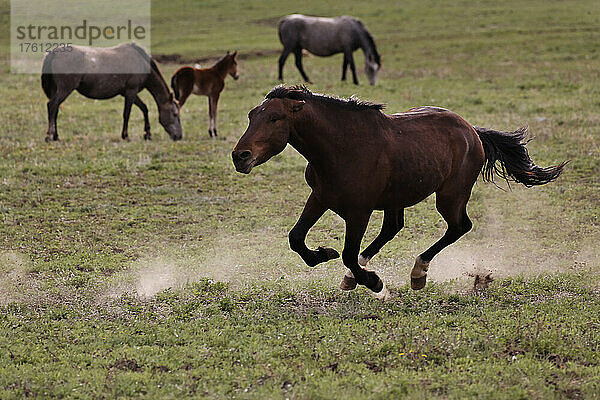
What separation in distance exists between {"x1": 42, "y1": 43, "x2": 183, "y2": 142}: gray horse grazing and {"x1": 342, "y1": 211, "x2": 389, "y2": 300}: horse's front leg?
10068 millimetres

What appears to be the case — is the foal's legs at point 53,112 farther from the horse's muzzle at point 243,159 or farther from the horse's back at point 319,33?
the horse's back at point 319,33

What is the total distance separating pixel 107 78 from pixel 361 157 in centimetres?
1114

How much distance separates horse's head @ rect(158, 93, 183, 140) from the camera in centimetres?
1644

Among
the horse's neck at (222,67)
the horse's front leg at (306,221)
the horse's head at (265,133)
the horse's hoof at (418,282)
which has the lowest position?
the horse's neck at (222,67)

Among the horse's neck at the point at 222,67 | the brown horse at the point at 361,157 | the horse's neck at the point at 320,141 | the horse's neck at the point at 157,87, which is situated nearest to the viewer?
the brown horse at the point at 361,157

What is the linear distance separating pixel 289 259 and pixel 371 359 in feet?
10.2

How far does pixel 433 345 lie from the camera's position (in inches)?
245

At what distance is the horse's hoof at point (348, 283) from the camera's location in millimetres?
7512

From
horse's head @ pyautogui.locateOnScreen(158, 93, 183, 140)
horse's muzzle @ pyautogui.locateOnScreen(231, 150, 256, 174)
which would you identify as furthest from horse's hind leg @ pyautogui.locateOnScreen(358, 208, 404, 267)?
horse's head @ pyautogui.locateOnScreen(158, 93, 183, 140)

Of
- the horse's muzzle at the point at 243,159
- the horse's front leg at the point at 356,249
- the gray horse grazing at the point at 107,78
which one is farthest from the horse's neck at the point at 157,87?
the horse's muzzle at the point at 243,159

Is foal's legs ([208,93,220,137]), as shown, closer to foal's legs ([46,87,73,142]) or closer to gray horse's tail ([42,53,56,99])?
foal's legs ([46,87,73,142])

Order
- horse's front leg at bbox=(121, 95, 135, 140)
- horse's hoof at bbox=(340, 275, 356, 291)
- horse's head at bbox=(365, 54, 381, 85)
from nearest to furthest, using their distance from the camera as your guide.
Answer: horse's hoof at bbox=(340, 275, 356, 291) < horse's front leg at bbox=(121, 95, 135, 140) < horse's head at bbox=(365, 54, 381, 85)

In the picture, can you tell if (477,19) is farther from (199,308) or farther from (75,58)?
(199,308)

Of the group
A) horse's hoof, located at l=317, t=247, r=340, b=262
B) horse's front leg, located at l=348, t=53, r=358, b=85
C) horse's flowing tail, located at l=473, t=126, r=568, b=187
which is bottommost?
horse's front leg, located at l=348, t=53, r=358, b=85
